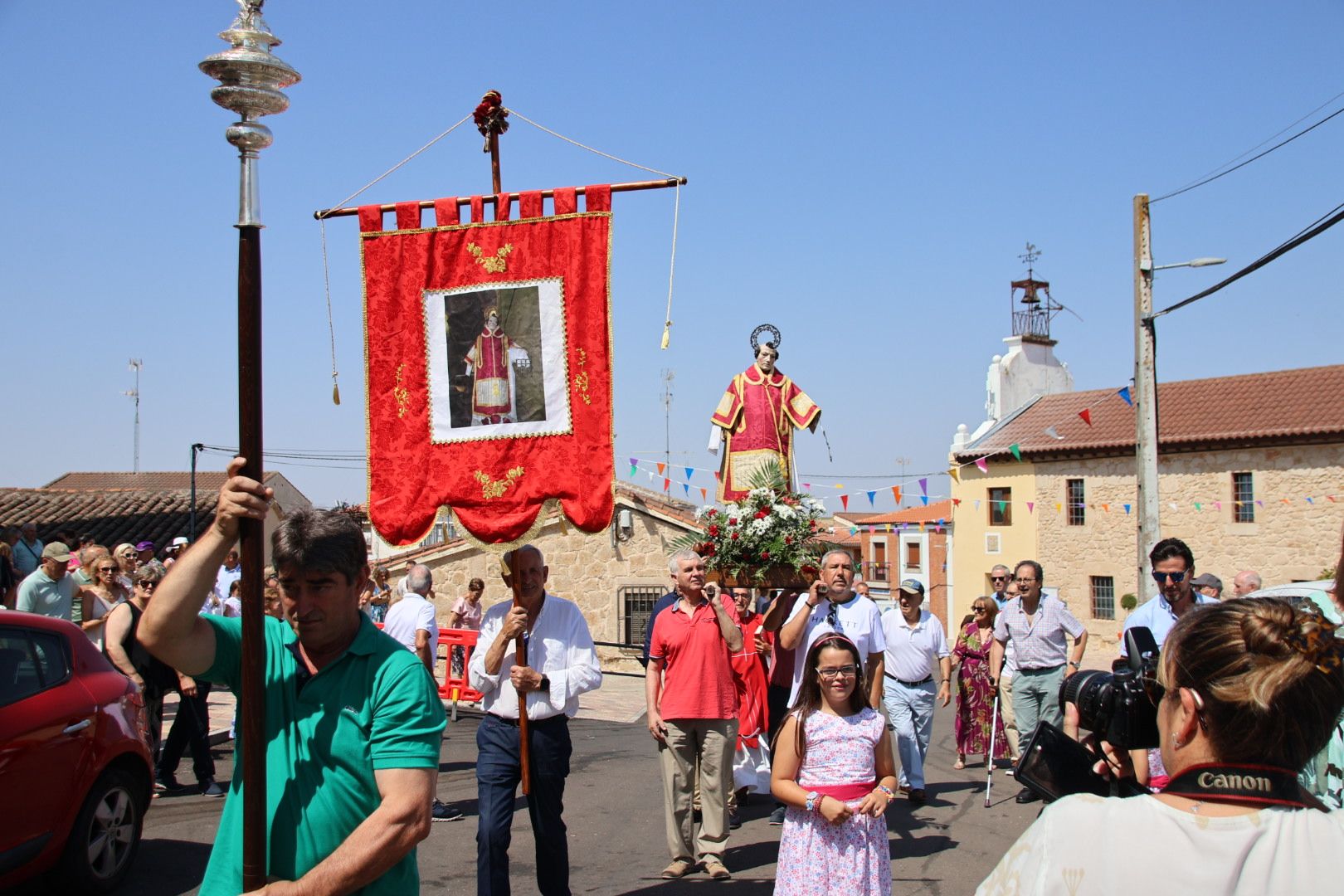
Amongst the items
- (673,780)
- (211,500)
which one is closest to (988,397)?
(211,500)

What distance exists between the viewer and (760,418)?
8.67m

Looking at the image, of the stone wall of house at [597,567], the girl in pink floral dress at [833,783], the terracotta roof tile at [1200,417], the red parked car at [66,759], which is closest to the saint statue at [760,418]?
the girl in pink floral dress at [833,783]

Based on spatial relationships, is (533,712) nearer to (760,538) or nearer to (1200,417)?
(760,538)

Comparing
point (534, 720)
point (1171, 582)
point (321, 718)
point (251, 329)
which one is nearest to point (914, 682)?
point (1171, 582)

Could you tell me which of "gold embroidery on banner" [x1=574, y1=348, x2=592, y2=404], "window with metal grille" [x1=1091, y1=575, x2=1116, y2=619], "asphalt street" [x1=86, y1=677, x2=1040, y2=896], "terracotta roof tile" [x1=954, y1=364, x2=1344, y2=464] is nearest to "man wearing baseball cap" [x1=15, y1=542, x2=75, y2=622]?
"asphalt street" [x1=86, y1=677, x2=1040, y2=896]

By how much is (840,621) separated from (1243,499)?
29021mm

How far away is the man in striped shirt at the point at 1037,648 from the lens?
30.6 ft

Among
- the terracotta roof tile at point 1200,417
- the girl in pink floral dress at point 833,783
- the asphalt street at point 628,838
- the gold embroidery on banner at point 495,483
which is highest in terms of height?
the terracotta roof tile at point 1200,417

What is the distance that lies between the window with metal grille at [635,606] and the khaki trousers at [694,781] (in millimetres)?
16353

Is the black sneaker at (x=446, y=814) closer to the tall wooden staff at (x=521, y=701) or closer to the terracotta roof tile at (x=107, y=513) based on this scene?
the tall wooden staff at (x=521, y=701)

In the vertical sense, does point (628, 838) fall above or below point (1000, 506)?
below

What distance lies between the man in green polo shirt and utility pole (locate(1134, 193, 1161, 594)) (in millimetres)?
14902

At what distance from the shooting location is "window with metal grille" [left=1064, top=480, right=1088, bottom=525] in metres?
35.9

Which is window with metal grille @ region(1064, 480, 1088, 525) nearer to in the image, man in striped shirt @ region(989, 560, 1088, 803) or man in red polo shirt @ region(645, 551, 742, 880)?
man in striped shirt @ region(989, 560, 1088, 803)
